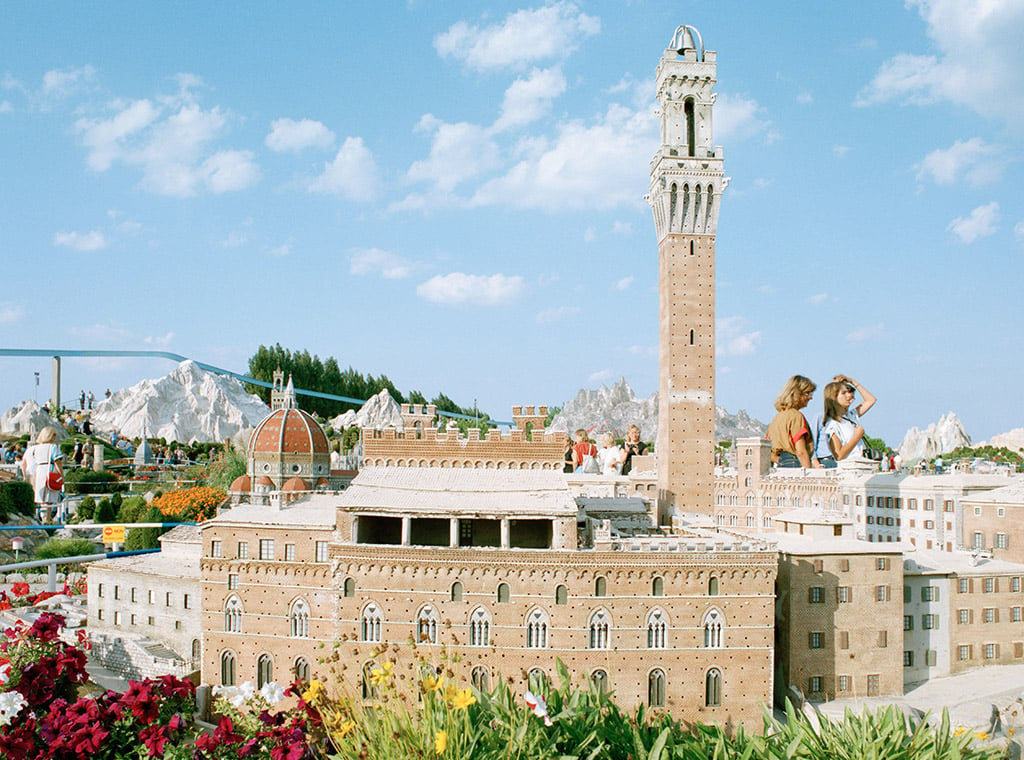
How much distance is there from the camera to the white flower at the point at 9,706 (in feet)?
36.6

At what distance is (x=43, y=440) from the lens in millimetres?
19953

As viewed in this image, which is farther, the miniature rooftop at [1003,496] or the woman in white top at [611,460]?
the woman in white top at [611,460]

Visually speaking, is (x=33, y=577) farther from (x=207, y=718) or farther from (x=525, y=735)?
(x=525, y=735)

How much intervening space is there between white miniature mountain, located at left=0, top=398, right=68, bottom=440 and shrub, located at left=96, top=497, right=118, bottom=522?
72.5ft

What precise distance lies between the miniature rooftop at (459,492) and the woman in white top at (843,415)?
9.24m

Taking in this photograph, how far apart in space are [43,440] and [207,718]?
11.0m

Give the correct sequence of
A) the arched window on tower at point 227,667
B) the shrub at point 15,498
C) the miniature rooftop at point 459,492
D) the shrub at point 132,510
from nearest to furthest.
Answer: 1. the miniature rooftop at point 459,492
2. the arched window on tower at point 227,667
3. the shrub at point 15,498
4. the shrub at point 132,510

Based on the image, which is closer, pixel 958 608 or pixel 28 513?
pixel 958 608

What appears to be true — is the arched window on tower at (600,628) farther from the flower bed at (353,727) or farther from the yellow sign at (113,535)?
the yellow sign at (113,535)

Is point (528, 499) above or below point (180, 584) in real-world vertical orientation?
above

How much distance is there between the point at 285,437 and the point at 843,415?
36347mm

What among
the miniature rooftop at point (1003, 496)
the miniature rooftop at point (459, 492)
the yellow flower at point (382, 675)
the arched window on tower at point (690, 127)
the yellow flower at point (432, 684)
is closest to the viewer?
the yellow flower at point (382, 675)

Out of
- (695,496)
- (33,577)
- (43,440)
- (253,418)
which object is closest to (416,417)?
(43,440)

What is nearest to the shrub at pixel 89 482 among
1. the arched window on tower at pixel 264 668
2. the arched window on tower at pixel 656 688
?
the arched window on tower at pixel 264 668
